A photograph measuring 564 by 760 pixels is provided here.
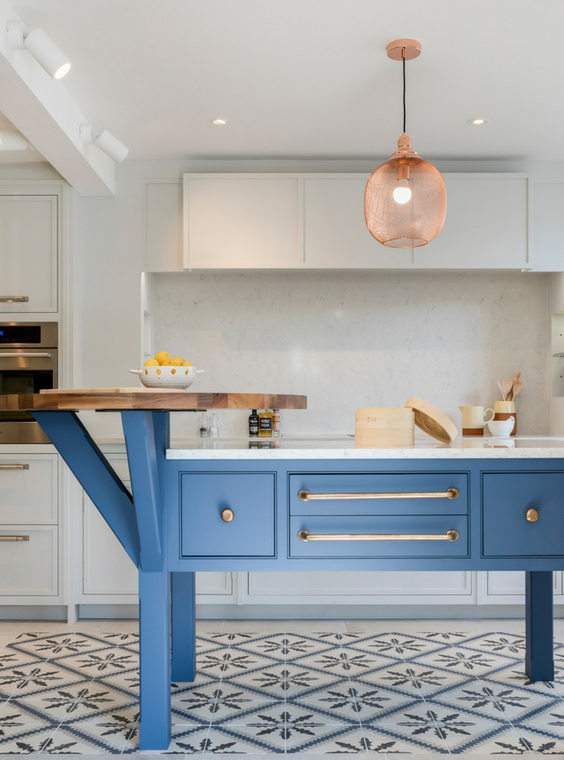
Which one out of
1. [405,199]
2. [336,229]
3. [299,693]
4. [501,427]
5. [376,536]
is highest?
[336,229]

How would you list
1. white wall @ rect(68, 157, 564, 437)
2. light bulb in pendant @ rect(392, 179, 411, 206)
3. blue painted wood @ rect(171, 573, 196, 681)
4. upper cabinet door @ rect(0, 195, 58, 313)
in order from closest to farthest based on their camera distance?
light bulb in pendant @ rect(392, 179, 411, 206), blue painted wood @ rect(171, 573, 196, 681), upper cabinet door @ rect(0, 195, 58, 313), white wall @ rect(68, 157, 564, 437)

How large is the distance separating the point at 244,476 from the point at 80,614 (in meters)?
1.99

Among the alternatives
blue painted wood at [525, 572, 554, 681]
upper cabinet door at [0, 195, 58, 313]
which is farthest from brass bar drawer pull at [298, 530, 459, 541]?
upper cabinet door at [0, 195, 58, 313]

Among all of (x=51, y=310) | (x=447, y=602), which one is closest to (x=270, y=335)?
(x=51, y=310)

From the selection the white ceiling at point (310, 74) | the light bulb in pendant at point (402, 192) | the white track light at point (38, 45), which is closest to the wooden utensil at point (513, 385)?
the white ceiling at point (310, 74)

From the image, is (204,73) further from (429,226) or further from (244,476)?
(244,476)

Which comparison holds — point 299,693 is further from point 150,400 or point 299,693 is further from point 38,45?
point 38,45

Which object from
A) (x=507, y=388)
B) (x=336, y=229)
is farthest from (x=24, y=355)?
(x=507, y=388)

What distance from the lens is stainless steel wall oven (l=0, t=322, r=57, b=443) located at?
11.6ft

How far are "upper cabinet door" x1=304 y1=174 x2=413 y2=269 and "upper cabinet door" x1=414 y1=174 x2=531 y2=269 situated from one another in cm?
23

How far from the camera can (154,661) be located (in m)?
2.05

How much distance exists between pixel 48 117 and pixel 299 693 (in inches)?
97.3

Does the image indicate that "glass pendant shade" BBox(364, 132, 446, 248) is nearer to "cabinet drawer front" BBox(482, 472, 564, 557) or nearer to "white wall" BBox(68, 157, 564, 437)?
"cabinet drawer front" BBox(482, 472, 564, 557)

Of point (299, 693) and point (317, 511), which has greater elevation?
point (317, 511)
